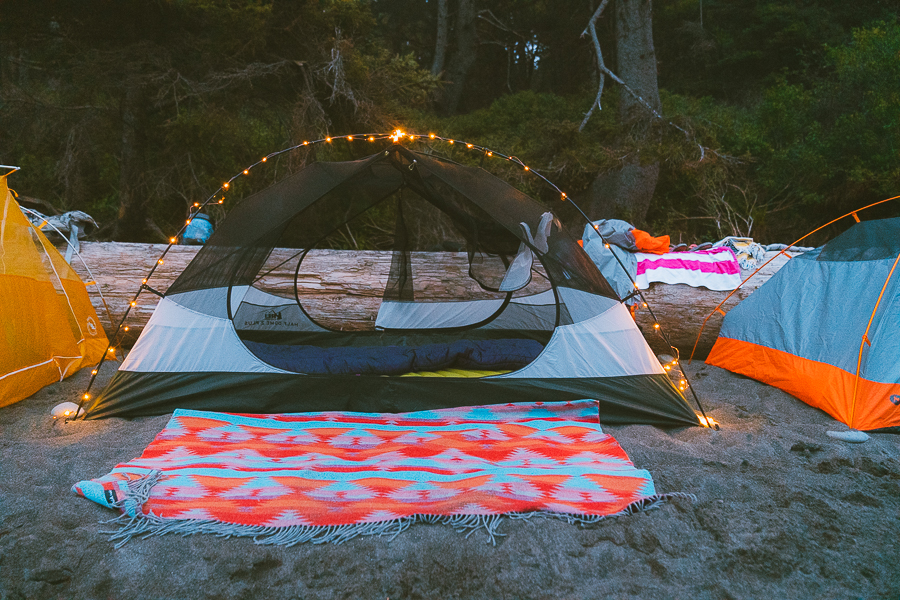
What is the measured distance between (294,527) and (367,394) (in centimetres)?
114

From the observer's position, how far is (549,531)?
1.81 meters

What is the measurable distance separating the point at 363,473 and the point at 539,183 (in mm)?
5866

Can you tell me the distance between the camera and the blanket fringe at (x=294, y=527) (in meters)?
1.76

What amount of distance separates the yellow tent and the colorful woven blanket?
1157mm

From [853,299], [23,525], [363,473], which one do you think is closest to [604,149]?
[853,299]

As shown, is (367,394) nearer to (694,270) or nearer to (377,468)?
(377,468)

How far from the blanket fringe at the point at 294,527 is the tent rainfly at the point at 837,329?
1839 millimetres

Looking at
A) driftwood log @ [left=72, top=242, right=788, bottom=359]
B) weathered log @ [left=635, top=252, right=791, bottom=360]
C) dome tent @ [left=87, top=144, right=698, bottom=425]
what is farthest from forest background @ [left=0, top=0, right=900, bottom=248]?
weathered log @ [left=635, top=252, right=791, bottom=360]

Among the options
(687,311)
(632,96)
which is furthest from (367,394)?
(632,96)

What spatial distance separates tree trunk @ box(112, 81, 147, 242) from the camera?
20.1ft

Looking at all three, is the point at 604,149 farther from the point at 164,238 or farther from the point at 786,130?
the point at 164,238

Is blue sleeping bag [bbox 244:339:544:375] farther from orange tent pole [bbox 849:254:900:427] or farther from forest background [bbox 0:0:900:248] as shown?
orange tent pole [bbox 849:254:900:427]

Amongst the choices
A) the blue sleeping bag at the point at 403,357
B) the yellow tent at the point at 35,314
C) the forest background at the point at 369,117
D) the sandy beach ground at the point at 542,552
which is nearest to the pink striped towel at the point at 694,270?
the blue sleeping bag at the point at 403,357

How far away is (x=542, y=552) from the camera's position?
1715 mm
